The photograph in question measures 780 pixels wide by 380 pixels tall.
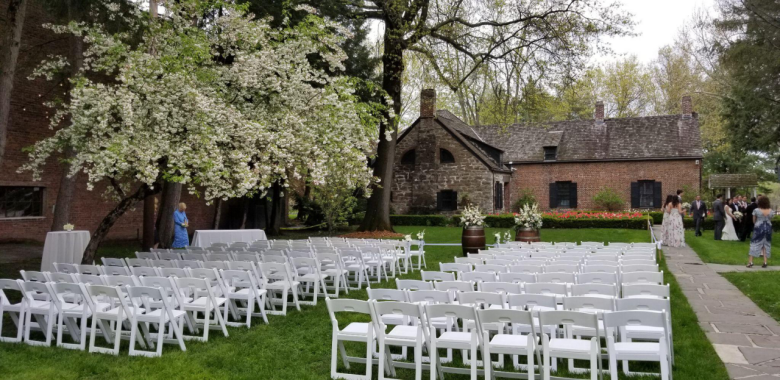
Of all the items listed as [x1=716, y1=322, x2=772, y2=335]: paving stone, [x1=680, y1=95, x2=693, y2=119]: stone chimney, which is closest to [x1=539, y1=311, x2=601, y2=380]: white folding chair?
[x1=716, y1=322, x2=772, y2=335]: paving stone

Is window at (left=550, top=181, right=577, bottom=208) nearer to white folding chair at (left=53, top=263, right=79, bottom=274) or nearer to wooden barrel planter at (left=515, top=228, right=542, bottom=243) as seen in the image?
wooden barrel planter at (left=515, top=228, right=542, bottom=243)

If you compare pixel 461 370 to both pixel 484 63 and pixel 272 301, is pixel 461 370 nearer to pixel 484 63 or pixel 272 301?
pixel 272 301

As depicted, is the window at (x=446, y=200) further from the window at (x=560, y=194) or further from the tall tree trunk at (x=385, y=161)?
the tall tree trunk at (x=385, y=161)

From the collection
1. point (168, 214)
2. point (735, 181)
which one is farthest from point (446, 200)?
point (168, 214)

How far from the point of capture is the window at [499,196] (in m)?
A: 30.3

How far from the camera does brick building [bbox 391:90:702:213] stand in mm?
29766

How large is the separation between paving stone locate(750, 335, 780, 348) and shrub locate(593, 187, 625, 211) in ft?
80.8

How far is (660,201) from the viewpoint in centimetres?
2956

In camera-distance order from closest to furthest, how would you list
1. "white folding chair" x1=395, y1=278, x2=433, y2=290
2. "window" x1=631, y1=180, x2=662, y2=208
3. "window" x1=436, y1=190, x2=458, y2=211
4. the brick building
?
"white folding chair" x1=395, y1=278, x2=433, y2=290, the brick building, "window" x1=631, y1=180, x2=662, y2=208, "window" x1=436, y1=190, x2=458, y2=211

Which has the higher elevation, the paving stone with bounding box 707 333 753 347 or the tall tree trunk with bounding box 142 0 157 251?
the tall tree trunk with bounding box 142 0 157 251

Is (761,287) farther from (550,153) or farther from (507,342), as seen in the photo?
(550,153)

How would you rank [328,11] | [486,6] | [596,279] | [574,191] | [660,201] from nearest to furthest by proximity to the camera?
[596,279], [328,11], [486,6], [660,201], [574,191]

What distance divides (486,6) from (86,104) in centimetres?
1276

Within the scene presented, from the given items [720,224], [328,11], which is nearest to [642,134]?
[720,224]
